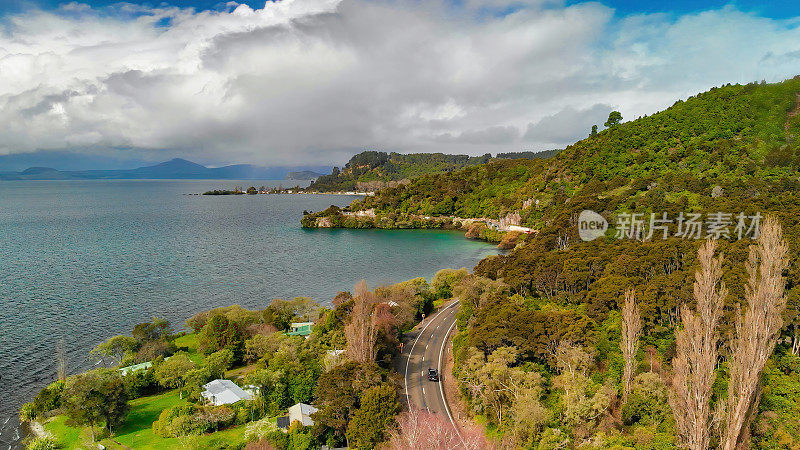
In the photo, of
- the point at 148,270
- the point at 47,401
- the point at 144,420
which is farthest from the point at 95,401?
the point at 148,270

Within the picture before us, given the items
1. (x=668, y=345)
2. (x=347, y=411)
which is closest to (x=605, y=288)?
(x=668, y=345)

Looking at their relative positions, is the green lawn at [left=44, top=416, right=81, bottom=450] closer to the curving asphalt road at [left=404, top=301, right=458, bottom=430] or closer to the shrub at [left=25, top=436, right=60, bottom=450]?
the shrub at [left=25, top=436, right=60, bottom=450]

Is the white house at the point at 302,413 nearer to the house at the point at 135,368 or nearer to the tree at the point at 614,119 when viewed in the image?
the house at the point at 135,368

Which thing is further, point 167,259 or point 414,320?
point 167,259

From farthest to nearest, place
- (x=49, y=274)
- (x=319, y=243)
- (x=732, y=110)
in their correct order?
(x=319, y=243)
(x=732, y=110)
(x=49, y=274)

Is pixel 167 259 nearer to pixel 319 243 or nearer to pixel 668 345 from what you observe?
pixel 319 243

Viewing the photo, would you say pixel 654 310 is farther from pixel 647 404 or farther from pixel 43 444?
pixel 43 444
